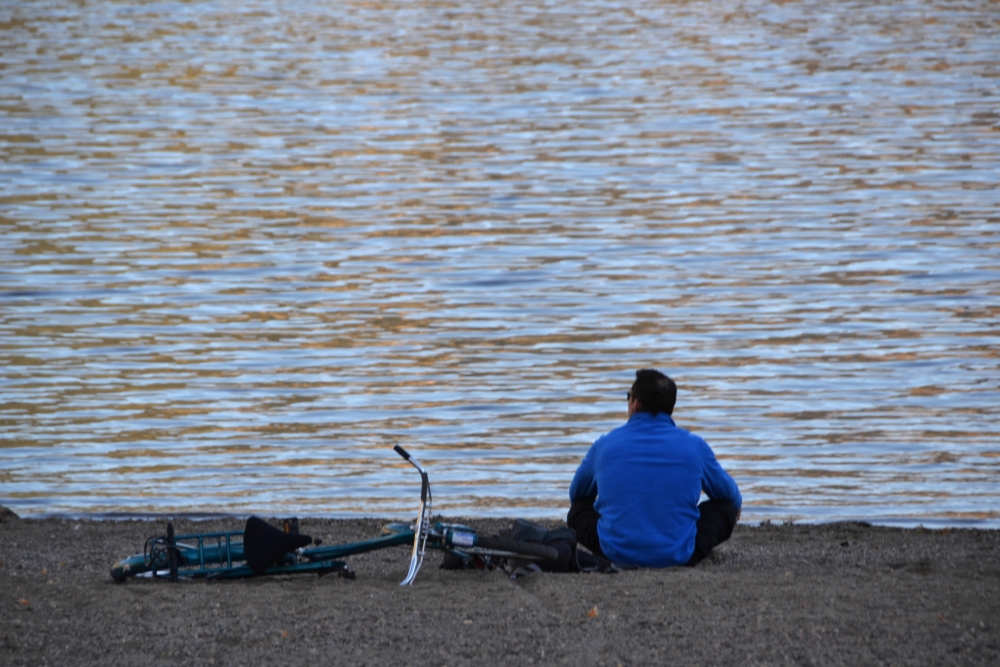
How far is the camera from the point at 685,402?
13180 mm

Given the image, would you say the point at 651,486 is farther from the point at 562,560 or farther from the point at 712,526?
the point at 562,560

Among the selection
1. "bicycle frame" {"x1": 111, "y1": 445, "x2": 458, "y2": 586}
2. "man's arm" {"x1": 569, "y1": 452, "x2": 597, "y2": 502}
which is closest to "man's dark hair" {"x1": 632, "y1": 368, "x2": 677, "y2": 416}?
"man's arm" {"x1": 569, "y1": 452, "x2": 597, "y2": 502}

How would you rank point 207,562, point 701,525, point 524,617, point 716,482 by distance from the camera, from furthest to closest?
point 701,525 → point 716,482 → point 207,562 → point 524,617

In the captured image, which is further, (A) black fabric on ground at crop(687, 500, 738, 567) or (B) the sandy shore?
(A) black fabric on ground at crop(687, 500, 738, 567)

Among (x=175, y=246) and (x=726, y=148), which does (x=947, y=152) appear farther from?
(x=175, y=246)

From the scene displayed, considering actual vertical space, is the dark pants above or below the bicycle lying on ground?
below

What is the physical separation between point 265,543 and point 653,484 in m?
1.98

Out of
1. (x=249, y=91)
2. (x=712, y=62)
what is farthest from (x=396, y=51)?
(x=712, y=62)

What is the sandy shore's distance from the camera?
5.84m

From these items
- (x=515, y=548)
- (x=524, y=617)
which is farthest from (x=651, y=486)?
(x=524, y=617)

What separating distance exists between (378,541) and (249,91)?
31.3m

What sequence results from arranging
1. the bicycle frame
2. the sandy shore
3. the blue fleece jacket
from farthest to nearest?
the blue fleece jacket, the bicycle frame, the sandy shore

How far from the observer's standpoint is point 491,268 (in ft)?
65.2

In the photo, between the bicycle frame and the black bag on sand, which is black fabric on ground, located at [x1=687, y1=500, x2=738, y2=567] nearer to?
the black bag on sand
